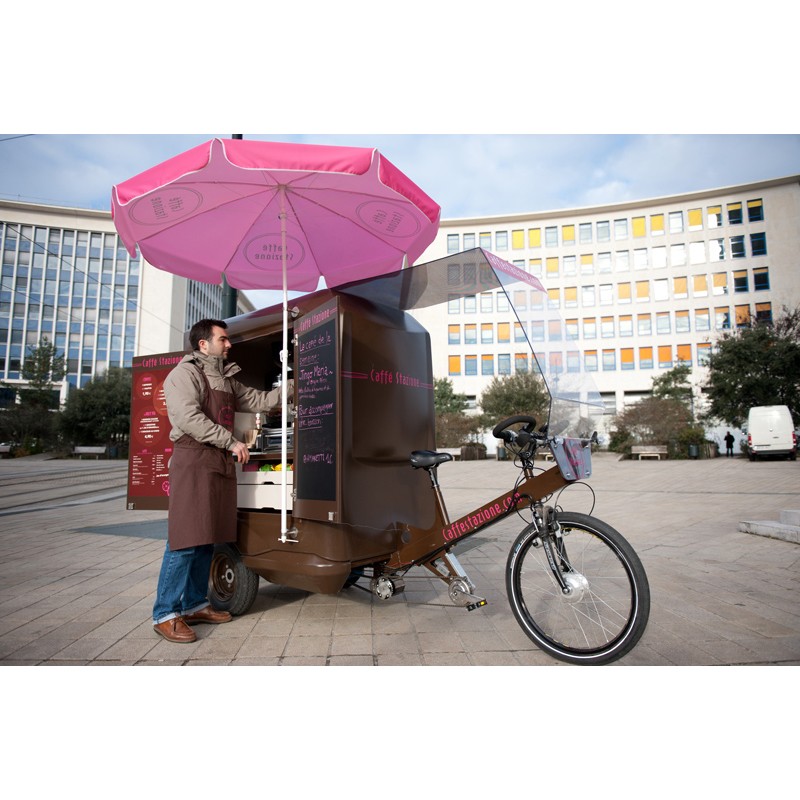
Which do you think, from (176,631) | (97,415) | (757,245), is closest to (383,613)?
(176,631)

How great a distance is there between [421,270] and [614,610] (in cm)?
201

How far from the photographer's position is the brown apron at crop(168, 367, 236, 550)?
293cm

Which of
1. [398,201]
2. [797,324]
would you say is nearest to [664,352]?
[797,324]

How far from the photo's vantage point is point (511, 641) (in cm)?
277

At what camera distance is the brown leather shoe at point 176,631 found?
285 centimetres

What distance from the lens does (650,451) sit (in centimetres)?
2445

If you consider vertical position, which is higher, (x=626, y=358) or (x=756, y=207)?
(x=626, y=358)

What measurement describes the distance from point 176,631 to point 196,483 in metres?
0.79

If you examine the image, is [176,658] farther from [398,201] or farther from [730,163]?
[730,163]

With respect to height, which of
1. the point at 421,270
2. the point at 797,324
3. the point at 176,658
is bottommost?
the point at 176,658

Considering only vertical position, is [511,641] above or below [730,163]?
below

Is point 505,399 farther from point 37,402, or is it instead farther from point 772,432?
point 37,402

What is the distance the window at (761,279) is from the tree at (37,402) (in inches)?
1830

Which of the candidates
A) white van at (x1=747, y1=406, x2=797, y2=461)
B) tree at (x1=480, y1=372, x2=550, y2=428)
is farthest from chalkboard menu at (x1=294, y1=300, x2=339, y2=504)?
tree at (x1=480, y1=372, x2=550, y2=428)
